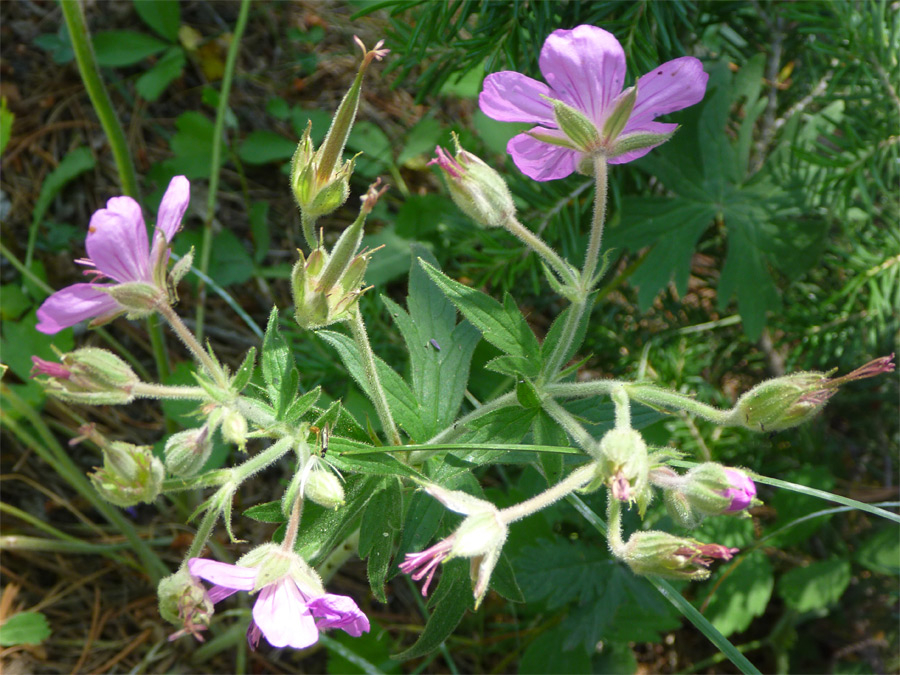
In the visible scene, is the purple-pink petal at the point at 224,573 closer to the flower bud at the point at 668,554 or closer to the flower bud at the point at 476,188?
the flower bud at the point at 668,554

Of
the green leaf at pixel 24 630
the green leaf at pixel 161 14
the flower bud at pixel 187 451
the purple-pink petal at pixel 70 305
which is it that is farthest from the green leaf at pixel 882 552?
the green leaf at pixel 161 14

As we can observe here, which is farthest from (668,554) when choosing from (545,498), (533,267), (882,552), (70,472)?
(70,472)

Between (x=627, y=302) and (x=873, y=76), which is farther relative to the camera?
(x=627, y=302)

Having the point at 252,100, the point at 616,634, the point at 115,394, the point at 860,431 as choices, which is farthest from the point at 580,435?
the point at 252,100

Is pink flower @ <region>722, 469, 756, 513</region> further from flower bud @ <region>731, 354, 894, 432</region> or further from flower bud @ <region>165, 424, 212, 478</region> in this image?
flower bud @ <region>165, 424, 212, 478</region>

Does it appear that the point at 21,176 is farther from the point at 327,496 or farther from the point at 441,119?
the point at 327,496

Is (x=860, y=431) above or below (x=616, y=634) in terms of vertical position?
above

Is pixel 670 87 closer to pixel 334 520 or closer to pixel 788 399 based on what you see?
pixel 788 399
